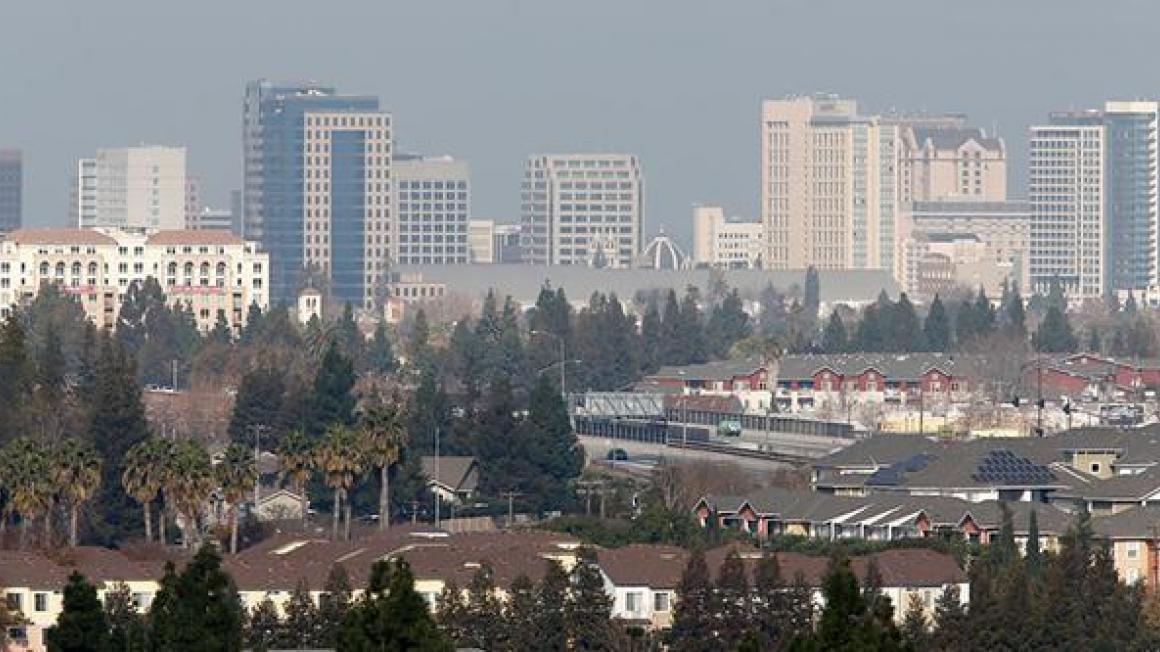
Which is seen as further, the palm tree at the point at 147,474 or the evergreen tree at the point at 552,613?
the palm tree at the point at 147,474

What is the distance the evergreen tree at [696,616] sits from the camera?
9731cm

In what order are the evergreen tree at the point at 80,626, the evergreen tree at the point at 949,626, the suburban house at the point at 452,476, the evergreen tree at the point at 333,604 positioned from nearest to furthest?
the evergreen tree at the point at 80,626, the evergreen tree at the point at 949,626, the evergreen tree at the point at 333,604, the suburban house at the point at 452,476

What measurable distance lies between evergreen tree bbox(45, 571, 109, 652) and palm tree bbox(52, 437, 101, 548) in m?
39.3

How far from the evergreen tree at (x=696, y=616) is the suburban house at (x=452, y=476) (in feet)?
129

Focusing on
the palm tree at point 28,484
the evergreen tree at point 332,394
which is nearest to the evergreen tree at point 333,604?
the palm tree at point 28,484

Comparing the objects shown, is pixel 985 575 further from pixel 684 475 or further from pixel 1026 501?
pixel 684 475

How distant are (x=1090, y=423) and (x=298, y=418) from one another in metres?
39.5

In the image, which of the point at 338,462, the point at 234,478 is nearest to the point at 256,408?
the point at 338,462

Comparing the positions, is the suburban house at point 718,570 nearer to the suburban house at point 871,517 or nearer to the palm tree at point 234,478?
the suburban house at point 871,517

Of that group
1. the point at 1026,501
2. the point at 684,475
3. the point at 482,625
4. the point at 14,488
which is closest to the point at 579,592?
A: the point at 482,625

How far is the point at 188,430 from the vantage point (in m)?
165

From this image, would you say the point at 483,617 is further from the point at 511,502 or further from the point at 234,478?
the point at 511,502

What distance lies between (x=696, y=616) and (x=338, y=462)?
99.7 feet

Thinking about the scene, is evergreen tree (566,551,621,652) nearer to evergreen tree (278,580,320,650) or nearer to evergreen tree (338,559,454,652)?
evergreen tree (278,580,320,650)
